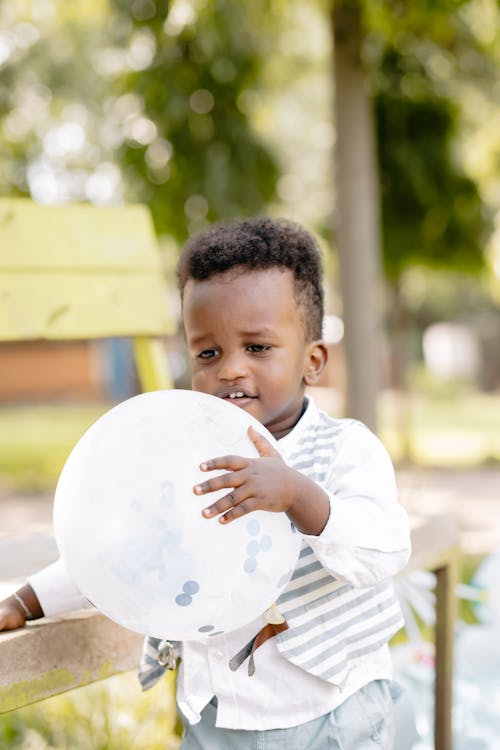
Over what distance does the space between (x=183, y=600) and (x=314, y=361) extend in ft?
1.82

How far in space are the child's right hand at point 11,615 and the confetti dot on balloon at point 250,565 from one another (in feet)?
1.66

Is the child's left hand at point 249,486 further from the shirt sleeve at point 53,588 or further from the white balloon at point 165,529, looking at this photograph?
the shirt sleeve at point 53,588

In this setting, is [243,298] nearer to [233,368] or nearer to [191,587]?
[233,368]

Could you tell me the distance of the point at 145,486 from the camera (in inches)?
46.0

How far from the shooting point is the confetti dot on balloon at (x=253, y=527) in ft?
3.97

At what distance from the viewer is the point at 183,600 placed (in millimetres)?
1199

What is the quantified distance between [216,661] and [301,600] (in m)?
0.17

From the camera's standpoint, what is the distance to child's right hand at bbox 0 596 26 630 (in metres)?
1.51

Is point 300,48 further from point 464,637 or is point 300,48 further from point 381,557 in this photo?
point 381,557

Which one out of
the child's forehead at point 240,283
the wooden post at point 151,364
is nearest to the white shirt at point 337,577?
the child's forehead at point 240,283

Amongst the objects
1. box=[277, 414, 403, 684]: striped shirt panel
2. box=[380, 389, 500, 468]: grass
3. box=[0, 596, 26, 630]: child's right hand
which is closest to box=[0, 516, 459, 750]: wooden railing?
box=[0, 596, 26, 630]: child's right hand

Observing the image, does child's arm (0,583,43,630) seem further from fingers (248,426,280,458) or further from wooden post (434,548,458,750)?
wooden post (434,548,458,750)

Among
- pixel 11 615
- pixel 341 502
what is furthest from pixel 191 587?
pixel 11 615

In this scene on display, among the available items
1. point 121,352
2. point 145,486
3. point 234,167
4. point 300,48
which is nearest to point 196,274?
point 145,486
